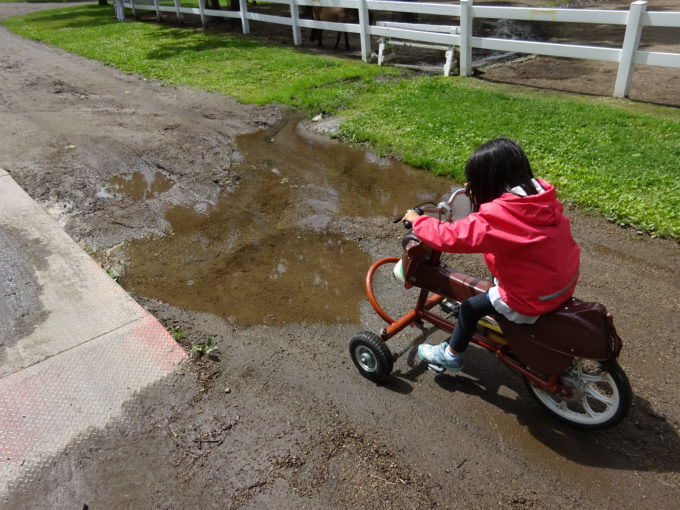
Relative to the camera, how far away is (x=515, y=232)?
2.69m

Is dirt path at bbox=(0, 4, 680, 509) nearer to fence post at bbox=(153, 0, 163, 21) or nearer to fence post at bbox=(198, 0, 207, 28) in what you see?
fence post at bbox=(198, 0, 207, 28)

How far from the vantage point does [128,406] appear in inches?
137

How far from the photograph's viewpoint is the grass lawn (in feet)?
18.4

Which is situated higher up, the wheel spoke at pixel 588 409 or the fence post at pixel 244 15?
the fence post at pixel 244 15

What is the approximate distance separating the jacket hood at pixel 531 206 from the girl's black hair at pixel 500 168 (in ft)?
0.19

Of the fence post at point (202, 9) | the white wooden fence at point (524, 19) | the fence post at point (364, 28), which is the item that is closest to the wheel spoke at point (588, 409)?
the white wooden fence at point (524, 19)

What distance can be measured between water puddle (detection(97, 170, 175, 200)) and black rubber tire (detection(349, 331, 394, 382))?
Result: 155 inches

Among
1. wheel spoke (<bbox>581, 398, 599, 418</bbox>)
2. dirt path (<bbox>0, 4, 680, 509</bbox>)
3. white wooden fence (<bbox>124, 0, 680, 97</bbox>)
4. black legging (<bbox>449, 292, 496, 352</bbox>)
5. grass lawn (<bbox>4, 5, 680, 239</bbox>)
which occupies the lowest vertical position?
dirt path (<bbox>0, 4, 680, 509</bbox>)

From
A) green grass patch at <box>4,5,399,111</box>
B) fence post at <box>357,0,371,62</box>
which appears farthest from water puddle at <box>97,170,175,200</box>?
fence post at <box>357,0,371,62</box>

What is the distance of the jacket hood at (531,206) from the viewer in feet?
8.68

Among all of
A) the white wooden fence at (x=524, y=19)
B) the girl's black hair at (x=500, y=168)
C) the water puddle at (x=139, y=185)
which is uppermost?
the girl's black hair at (x=500, y=168)

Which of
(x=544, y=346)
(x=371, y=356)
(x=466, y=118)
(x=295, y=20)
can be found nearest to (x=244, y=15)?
(x=295, y=20)

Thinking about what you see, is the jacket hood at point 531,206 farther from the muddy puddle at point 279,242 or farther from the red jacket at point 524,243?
the muddy puddle at point 279,242

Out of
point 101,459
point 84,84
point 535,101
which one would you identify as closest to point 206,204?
point 101,459
